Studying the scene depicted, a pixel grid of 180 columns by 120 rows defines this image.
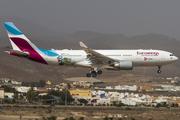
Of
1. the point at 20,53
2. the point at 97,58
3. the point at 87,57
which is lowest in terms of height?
the point at 97,58

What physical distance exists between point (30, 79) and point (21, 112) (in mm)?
91784

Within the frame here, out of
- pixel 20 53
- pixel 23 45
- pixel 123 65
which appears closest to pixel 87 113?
pixel 123 65

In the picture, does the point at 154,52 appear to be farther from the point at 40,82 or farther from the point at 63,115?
the point at 40,82

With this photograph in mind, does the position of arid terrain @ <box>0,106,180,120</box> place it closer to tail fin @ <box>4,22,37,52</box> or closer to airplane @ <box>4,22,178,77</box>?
airplane @ <box>4,22,178,77</box>

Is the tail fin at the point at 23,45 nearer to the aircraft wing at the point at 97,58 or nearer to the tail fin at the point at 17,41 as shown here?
the tail fin at the point at 17,41

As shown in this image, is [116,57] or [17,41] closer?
[116,57]

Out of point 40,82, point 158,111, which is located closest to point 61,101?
point 158,111

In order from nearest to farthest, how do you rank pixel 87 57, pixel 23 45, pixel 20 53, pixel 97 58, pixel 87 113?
pixel 97 58 → pixel 20 53 → pixel 87 57 → pixel 23 45 → pixel 87 113

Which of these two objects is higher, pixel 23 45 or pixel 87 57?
pixel 23 45

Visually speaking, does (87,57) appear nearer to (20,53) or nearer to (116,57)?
(116,57)

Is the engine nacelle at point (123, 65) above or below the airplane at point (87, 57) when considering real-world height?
below

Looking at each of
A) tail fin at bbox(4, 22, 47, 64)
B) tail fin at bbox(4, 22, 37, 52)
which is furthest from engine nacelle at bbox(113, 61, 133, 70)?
tail fin at bbox(4, 22, 37, 52)

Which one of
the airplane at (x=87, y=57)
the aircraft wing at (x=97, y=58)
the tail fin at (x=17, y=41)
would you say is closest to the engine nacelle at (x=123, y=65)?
the airplane at (x=87, y=57)

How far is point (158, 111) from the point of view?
95375mm
